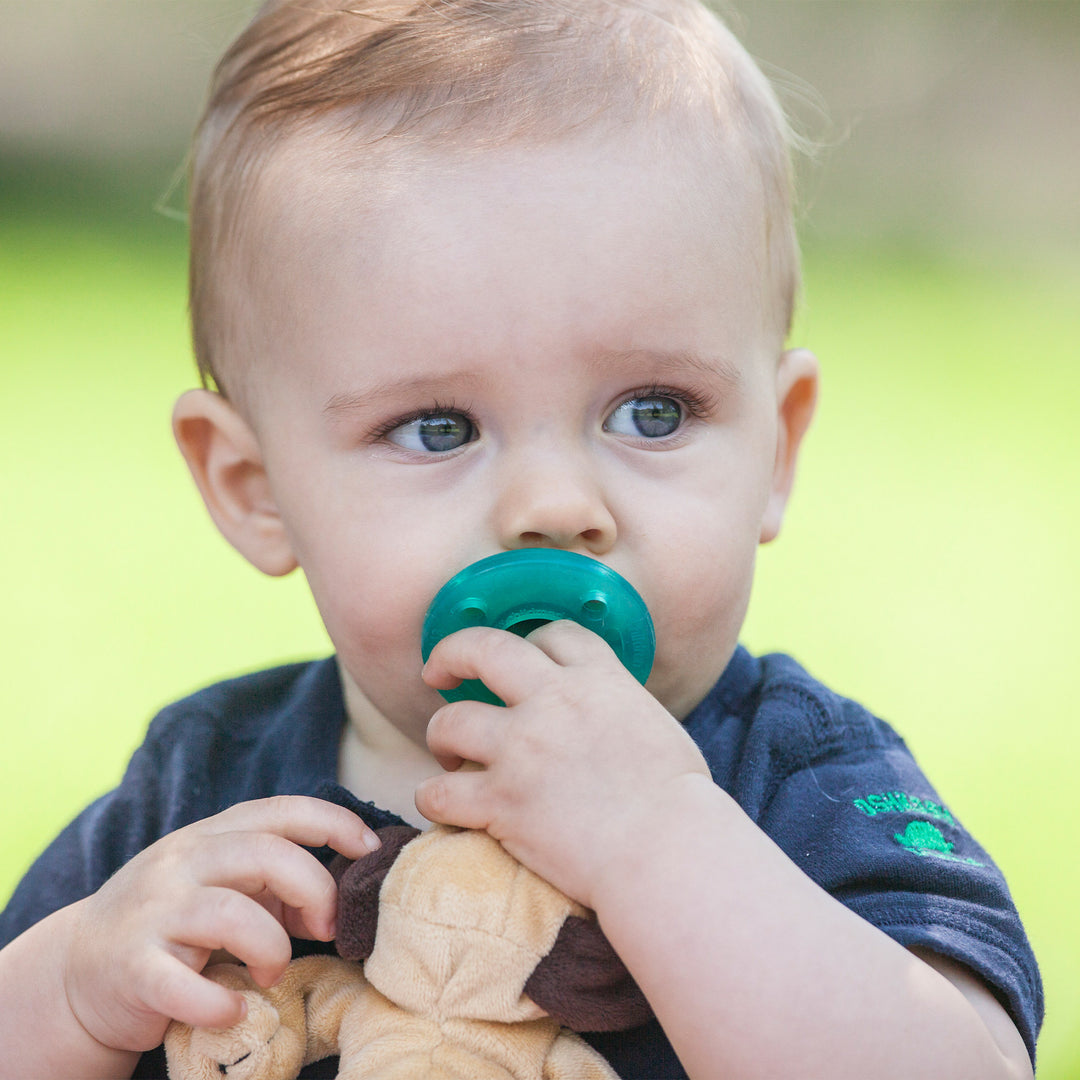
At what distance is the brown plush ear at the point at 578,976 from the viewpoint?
0.94m

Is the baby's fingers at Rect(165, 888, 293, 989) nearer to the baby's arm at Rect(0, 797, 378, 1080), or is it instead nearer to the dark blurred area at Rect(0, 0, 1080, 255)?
the baby's arm at Rect(0, 797, 378, 1080)

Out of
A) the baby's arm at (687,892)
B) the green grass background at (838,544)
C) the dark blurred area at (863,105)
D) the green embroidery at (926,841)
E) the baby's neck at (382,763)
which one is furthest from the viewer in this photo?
the dark blurred area at (863,105)

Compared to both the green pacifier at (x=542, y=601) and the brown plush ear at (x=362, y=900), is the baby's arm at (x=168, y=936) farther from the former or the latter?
the green pacifier at (x=542, y=601)

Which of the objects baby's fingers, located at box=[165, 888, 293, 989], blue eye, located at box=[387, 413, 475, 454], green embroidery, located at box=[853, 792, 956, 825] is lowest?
baby's fingers, located at box=[165, 888, 293, 989]

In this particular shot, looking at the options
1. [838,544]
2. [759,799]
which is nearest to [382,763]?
[759,799]

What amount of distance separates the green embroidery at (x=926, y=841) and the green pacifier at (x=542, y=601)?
10.5 inches

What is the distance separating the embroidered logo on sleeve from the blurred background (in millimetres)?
794

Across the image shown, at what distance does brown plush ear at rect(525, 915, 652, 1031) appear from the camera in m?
0.94

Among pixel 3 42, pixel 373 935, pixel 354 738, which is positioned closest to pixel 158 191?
pixel 3 42

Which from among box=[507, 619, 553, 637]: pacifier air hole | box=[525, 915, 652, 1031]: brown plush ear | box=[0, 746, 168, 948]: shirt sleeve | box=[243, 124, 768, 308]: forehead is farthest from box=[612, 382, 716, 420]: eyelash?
box=[0, 746, 168, 948]: shirt sleeve

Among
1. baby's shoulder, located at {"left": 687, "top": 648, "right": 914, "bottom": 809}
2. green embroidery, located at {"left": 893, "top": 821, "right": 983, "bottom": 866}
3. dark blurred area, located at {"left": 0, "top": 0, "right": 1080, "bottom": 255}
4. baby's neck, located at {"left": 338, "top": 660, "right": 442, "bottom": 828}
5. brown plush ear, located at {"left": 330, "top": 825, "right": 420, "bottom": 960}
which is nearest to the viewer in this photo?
brown plush ear, located at {"left": 330, "top": 825, "right": 420, "bottom": 960}

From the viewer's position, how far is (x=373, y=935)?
1.00 metres

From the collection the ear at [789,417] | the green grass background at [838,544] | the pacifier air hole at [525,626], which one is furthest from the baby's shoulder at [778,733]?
the green grass background at [838,544]

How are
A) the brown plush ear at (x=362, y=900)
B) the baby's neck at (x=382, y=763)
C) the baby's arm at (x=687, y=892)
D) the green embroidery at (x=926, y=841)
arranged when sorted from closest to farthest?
the baby's arm at (x=687, y=892) → the brown plush ear at (x=362, y=900) → the green embroidery at (x=926, y=841) → the baby's neck at (x=382, y=763)
